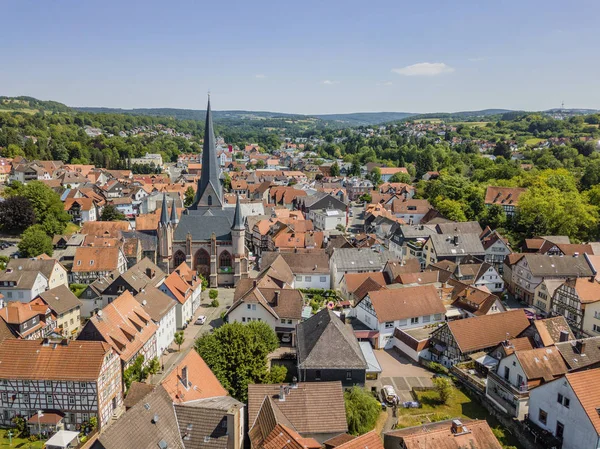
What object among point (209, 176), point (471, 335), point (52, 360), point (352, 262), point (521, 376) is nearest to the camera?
point (52, 360)

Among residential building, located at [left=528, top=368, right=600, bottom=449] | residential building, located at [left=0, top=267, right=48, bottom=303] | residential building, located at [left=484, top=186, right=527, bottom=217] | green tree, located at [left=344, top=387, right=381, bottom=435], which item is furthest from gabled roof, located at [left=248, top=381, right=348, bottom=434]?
residential building, located at [left=484, top=186, right=527, bottom=217]

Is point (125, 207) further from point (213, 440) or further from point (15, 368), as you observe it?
point (213, 440)

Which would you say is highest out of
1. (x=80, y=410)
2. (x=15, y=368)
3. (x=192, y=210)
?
(x=192, y=210)

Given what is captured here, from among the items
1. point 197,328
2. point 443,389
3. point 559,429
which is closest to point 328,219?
point 197,328

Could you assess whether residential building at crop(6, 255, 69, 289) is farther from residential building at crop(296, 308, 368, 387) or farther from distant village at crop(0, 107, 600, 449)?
residential building at crop(296, 308, 368, 387)

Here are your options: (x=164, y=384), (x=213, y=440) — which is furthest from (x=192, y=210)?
(x=213, y=440)

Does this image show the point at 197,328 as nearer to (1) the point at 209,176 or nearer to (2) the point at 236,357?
(2) the point at 236,357
